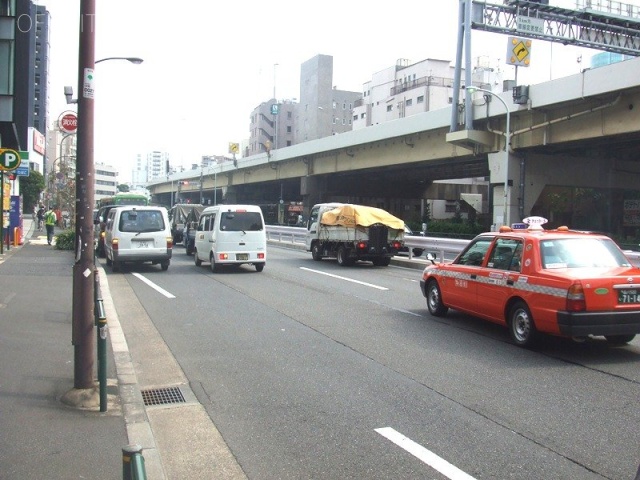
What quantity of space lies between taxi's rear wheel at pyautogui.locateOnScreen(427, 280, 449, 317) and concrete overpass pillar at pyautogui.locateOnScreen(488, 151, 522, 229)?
1969 cm

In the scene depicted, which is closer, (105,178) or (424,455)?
(424,455)

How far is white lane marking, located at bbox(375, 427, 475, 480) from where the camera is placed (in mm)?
4551

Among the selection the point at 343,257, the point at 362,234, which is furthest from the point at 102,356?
the point at 343,257

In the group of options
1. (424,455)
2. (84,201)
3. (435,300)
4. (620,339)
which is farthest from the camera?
(435,300)

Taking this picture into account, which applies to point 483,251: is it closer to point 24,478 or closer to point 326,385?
point 326,385

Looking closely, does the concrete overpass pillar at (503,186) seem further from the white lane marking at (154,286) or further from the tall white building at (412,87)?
the tall white building at (412,87)

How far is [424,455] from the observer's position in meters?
4.91

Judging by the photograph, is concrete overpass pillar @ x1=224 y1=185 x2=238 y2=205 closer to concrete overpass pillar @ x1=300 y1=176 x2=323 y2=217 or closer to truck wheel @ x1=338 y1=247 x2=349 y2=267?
concrete overpass pillar @ x1=300 y1=176 x2=323 y2=217

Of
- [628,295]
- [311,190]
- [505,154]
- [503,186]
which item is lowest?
[628,295]

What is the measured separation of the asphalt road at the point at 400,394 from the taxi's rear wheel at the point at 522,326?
20cm

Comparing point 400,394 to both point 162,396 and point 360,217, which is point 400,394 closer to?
point 162,396

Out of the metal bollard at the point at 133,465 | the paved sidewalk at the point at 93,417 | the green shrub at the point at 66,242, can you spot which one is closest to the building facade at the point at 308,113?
the green shrub at the point at 66,242

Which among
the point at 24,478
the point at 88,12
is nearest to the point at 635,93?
the point at 88,12

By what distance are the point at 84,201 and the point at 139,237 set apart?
13503mm
